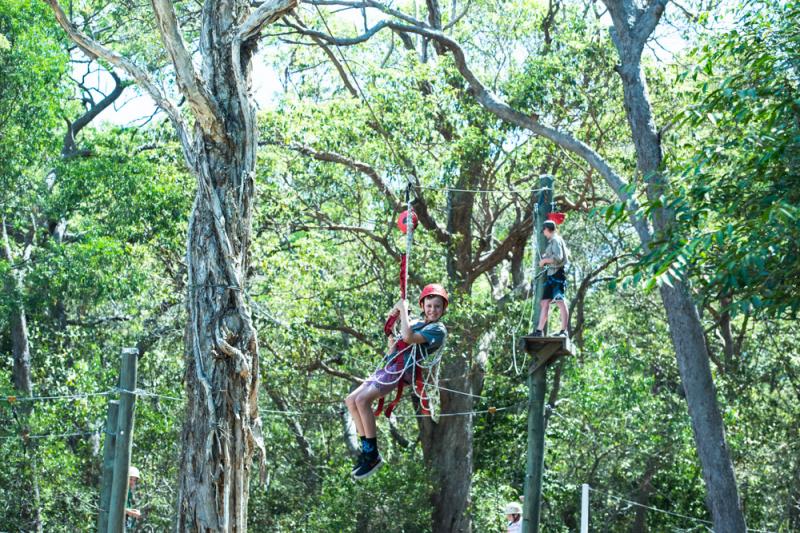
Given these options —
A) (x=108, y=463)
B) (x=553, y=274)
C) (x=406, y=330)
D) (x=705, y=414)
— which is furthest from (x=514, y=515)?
(x=108, y=463)

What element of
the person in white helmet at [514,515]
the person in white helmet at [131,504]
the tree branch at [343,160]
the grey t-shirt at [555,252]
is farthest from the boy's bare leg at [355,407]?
the tree branch at [343,160]

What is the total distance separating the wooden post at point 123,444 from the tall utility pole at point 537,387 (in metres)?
3.44

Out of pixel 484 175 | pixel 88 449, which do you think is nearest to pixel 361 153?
pixel 484 175

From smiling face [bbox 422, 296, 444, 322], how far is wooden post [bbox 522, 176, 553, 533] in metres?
1.96

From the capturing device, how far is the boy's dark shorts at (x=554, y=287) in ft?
31.5

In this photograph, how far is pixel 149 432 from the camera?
18234mm

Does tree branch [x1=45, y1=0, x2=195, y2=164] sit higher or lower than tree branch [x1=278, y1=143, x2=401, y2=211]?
lower

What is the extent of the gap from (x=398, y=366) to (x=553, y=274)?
7.71ft

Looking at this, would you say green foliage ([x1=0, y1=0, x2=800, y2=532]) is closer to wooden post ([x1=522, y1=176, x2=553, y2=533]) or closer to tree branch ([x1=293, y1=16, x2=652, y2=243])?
tree branch ([x1=293, y1=16, x2=652, y2=243])

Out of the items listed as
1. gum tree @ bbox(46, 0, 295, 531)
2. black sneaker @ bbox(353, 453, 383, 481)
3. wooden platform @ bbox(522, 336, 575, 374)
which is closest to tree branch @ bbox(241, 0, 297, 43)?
gum tree @ bbox(46, 0, 295, 531)

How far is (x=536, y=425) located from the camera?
375 inches

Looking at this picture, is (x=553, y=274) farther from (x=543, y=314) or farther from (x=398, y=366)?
(x=398, y=366)

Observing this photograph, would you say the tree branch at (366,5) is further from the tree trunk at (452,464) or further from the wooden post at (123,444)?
the wooden post at (123,444)

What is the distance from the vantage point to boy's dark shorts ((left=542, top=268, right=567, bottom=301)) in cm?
961
